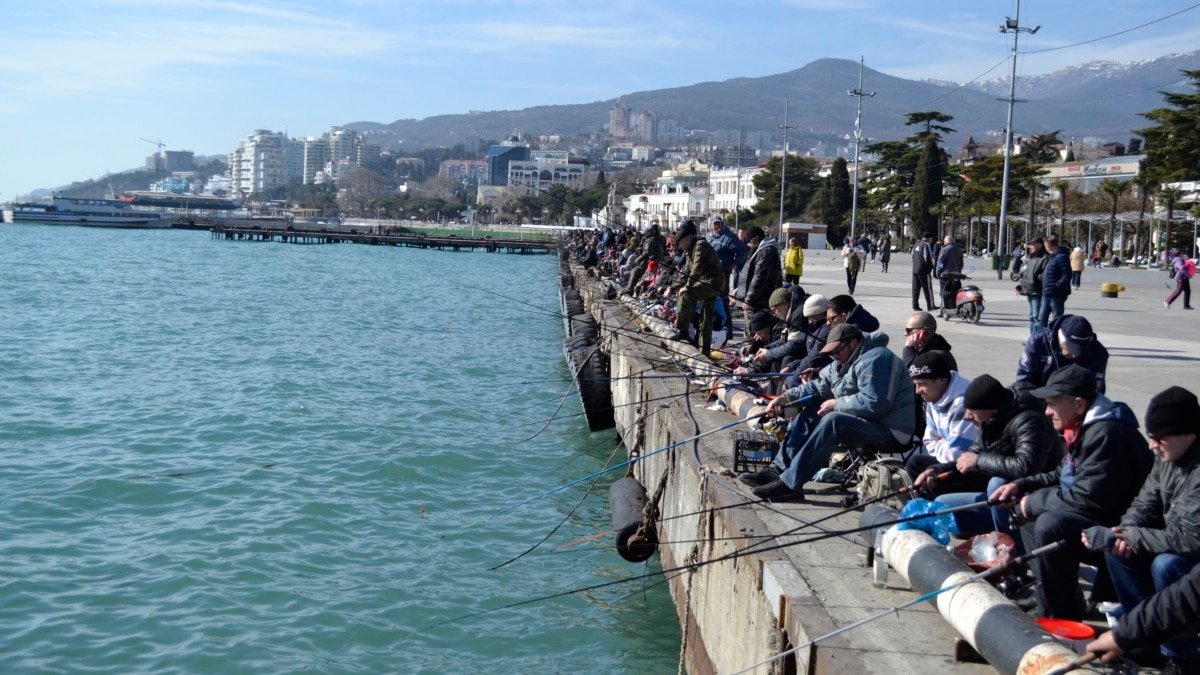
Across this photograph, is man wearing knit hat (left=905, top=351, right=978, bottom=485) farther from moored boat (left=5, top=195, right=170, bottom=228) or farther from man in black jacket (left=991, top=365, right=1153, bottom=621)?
moored boat (left=5, top=195, right=170, bottom=228)

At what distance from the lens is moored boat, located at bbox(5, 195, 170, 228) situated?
476 ft

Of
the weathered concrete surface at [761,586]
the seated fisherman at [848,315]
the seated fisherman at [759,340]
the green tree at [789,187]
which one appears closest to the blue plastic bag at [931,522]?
the weathered concrete surface at [761,586]

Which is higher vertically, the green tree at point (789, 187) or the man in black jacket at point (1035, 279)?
the green tree at point (789, 187)

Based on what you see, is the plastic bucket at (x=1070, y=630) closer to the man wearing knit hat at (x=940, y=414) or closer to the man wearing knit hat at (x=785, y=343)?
the man wearing knit hat at (x=940, y=414)

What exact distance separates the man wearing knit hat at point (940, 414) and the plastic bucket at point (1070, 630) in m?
1.65

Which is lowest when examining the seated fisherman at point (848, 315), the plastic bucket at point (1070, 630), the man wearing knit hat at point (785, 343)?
the plastic bucket at point (1070, 630)

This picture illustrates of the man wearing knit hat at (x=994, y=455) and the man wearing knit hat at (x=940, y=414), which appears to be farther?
the man wearing knit hat at (x=940, y=414)

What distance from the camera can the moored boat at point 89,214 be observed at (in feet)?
476

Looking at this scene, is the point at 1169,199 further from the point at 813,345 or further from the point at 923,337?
the point at 923,337

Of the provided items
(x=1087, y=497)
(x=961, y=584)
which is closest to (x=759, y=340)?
(x=1087, y=497)

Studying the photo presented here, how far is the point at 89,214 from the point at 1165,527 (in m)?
158

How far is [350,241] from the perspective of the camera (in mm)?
120812

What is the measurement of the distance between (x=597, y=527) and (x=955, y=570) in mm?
6766

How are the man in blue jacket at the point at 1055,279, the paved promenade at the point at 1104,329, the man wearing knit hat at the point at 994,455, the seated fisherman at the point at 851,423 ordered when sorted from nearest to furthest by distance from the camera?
the man wearing knit hat at the point at 994,455
the seated fisherman at the point at 851,423
the paved promenade at the point at 1104,329
the man in blue jacket at the point at 1055,279
